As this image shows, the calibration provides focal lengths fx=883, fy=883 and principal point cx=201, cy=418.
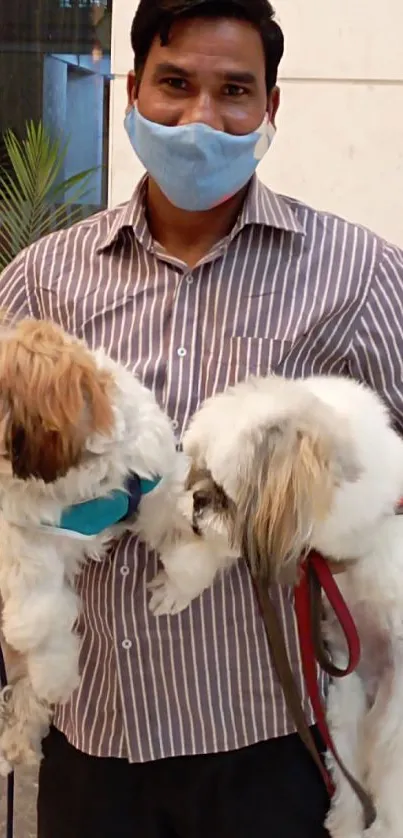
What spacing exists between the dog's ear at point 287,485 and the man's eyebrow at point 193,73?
549 mm

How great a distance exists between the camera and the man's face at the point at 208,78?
1.37 meters

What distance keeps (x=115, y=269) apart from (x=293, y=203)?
33 centimetres

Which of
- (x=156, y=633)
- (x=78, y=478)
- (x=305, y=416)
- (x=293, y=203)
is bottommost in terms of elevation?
(x=156, y=633)

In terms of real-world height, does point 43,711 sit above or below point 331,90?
below

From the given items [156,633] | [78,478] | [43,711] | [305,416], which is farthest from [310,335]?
[43,711]

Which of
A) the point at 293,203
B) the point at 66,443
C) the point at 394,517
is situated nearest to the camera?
the point at 66,443

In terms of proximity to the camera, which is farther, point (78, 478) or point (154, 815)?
point (154, 815)

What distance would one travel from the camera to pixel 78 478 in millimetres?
Answer: 1327

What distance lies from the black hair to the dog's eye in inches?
27.2

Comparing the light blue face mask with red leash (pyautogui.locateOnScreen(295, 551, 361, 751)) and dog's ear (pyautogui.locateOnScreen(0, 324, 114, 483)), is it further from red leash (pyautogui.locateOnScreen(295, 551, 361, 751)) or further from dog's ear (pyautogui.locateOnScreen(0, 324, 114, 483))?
red leash (pyautogui.locateOnScreen(295, 551, 361, 751))

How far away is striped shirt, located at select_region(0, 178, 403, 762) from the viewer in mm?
1417

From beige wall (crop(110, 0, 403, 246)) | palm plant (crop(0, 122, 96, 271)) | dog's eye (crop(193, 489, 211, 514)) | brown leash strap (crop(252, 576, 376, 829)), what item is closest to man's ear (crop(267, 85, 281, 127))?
dog's eye (crop(193, 489, 211, 514))

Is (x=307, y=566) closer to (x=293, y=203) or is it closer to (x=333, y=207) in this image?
(x=293, y=203)

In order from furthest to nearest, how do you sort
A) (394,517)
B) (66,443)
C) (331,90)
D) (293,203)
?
(331,90)
(293,203)
(394,517)
(66,443)
